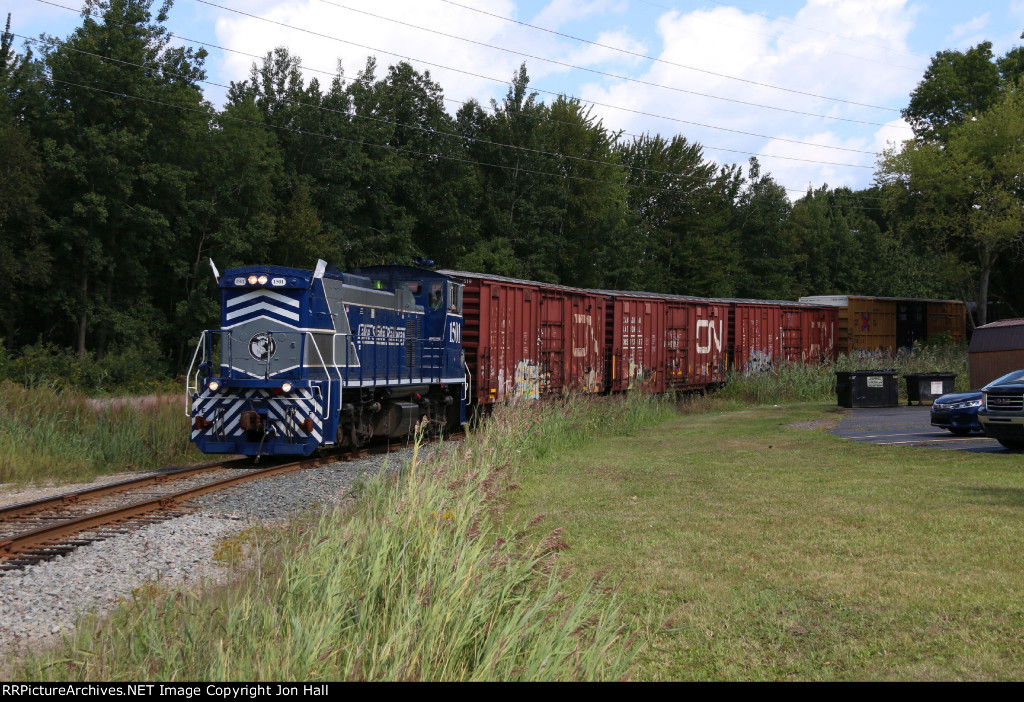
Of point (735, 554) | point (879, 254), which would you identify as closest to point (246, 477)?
point (735, 554)

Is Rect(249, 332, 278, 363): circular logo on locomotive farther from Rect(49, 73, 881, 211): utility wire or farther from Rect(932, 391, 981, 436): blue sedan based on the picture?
Rect(49, 73, 881, 211): utility wire

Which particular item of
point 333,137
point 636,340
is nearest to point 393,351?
point 636,340

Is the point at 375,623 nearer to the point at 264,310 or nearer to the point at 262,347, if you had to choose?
the point at 262,347

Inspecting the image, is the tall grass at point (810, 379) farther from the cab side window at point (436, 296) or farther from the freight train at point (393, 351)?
the cab side window at point (436, 296)

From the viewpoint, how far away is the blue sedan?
53.3 ft

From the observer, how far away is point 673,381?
28.3m

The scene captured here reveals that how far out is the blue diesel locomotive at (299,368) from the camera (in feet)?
46.4

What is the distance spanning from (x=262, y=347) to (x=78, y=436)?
3.81 meters

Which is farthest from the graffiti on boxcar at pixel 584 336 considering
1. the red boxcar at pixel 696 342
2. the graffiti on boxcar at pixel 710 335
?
the graffiti on boxcar at pixel 710 335

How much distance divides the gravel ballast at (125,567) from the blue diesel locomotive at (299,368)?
3.09 metres

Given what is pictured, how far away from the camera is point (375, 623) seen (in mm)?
4625

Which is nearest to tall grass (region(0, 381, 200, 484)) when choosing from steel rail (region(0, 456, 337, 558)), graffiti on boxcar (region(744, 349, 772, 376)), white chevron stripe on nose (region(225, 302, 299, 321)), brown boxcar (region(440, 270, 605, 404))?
white chevron stripe on nose (region(225, 302, 299, 321))

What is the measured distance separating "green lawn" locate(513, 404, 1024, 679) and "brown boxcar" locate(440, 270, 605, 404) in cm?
677

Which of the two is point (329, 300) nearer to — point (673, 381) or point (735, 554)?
point (735, 554)
